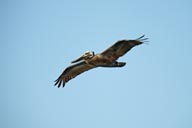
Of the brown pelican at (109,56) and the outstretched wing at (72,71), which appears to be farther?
the outstretched wing at (72,71)

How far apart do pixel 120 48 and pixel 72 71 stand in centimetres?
433

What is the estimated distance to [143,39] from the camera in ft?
92.2

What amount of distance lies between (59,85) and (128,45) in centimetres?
579

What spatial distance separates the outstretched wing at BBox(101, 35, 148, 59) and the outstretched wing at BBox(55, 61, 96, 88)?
2080 millimetres

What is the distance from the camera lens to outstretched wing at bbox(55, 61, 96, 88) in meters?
31.2

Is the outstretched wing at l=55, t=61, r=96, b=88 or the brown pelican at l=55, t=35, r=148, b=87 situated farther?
the outstretched wing at l=55, t=61, r=96, b=88

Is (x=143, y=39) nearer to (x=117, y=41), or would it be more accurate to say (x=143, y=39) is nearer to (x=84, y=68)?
(x=117, y=41)

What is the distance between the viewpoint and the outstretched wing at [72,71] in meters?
31.2

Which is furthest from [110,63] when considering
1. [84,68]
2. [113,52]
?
[84,68]

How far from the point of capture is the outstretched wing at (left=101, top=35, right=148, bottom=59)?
2831 cm

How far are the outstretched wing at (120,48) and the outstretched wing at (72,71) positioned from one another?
A: 2.08 metres

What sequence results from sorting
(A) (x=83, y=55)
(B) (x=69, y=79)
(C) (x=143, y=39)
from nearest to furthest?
(C) (x=143, y=39) → (A) (x=83, y=55) → (B) (x=69, y=79)

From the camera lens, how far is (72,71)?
32.0 meters

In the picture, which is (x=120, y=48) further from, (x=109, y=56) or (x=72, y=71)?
(x=72, y=71)
